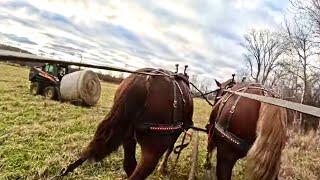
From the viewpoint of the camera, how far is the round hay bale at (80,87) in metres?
15.4

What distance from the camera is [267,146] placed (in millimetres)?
4168

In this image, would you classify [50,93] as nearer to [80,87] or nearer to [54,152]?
[80,87]

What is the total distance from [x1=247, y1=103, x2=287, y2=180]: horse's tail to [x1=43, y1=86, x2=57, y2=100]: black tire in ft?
41.5

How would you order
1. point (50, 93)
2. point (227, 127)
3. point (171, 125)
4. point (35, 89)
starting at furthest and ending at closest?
point (35, 89) → point (50, 93) → point (227, 127) → point (171, 125)

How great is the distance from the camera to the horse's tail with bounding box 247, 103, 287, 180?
411cm

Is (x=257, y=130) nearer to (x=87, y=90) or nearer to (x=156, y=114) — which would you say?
(x=156, y=114)

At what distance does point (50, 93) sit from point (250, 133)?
12677 millimetres

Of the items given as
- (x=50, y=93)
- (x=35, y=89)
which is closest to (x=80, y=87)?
(x=50, y=93)

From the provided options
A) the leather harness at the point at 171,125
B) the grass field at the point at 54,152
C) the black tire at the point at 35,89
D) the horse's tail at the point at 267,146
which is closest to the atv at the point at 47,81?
the black tire at the point at 35,89

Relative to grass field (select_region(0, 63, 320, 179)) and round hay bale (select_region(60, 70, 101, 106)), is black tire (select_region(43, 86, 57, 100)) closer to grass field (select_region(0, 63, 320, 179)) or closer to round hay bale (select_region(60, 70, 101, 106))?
round hay bale (select_region(60, 70, 101, 106))

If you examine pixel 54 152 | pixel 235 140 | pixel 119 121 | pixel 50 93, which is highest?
pixel 119 121

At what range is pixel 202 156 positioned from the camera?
8.37m

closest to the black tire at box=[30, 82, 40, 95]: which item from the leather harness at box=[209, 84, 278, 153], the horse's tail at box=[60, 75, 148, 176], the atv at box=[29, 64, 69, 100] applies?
the atv at box=[29, 64, 69, 100]

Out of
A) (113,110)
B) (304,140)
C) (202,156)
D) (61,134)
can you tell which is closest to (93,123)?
(61,134)
